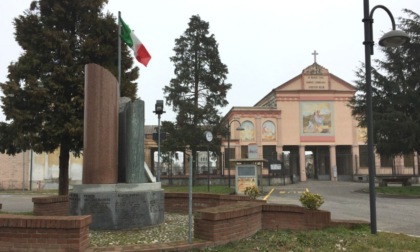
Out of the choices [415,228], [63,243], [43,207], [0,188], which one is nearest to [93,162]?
[63,243]

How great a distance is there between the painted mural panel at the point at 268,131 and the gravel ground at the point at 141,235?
3932cm

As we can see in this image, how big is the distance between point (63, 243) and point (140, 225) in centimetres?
300

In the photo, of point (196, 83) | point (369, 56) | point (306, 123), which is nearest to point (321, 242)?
point (369, 56)

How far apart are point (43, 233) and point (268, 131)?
43.3m

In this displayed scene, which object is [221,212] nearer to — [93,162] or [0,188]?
[93,162]

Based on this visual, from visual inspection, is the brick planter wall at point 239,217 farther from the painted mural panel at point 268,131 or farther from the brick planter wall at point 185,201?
the painted mural panel at point 268,131

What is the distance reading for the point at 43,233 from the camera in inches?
246

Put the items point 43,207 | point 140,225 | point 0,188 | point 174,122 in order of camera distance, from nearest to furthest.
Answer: point 140,225 → point 43,207 → point 174,122 → point 0,188

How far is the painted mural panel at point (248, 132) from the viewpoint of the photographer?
48.0 meters

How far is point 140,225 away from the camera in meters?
9.07

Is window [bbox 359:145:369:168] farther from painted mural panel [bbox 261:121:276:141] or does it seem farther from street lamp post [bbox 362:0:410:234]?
street lamp post [bbox 362:0:410:234]

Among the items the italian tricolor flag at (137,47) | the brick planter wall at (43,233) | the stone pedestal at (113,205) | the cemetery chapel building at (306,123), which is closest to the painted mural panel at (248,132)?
the cemetery chapel building at (306,123)

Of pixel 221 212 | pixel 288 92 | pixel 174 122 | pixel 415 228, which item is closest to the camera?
pixel 221 212

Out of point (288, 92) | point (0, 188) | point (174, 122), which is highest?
point (288, 92)
